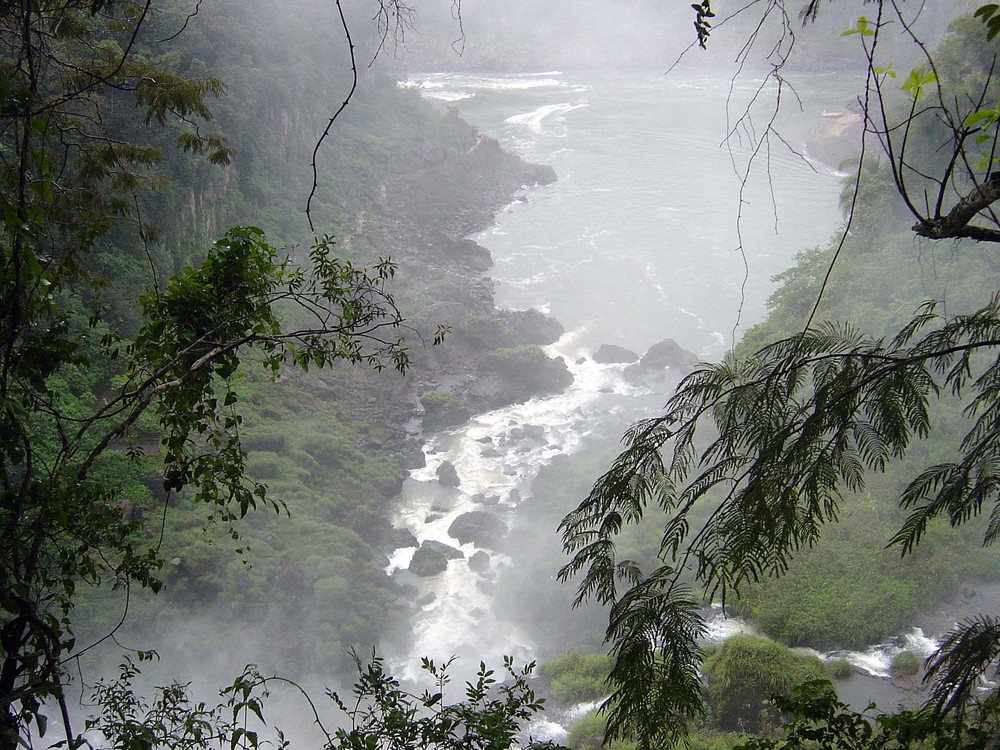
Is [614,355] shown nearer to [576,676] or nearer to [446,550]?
[446,550]

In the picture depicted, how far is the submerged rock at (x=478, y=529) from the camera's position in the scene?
43.8ft

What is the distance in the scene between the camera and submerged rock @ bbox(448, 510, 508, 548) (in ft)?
43.8

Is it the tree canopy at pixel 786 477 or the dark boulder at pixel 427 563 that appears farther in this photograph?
the dark boulder at pixel 427 563

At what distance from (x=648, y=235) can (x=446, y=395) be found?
1212 centimetres

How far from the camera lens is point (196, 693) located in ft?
31.6

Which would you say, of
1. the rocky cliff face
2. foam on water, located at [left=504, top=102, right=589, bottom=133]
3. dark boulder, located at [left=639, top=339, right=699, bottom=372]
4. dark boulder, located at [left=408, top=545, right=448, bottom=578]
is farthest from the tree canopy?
foam on water, located at [left=504, top=102, right=589, bottom=133]

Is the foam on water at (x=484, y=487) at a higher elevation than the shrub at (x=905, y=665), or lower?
higher

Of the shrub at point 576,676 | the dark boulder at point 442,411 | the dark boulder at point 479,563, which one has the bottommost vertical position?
the shrub at point 576,676

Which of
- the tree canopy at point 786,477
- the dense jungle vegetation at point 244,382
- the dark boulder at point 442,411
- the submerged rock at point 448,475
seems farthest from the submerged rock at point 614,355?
the tree canopy at point 786,477

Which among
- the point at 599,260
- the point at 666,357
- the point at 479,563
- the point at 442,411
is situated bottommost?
the point at 479,563

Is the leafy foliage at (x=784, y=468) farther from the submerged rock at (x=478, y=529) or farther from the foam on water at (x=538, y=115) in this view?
the foam on water at (x=538, y=115)

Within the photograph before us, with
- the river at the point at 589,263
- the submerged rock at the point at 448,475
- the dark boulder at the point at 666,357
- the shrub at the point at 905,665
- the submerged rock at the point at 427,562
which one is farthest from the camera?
the dark boulder at the point at 666,357

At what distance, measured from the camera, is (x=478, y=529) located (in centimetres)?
1348

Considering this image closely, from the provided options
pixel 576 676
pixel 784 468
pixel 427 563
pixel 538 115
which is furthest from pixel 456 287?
pixel 538 115
